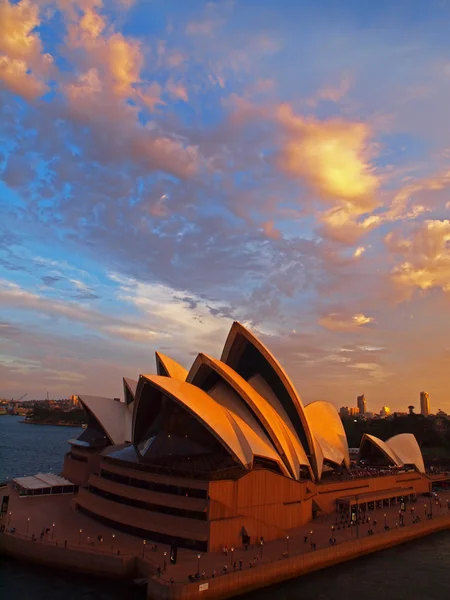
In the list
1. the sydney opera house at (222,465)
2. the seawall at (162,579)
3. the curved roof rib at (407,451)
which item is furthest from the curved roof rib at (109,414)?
the curved roof rib at (407,451)

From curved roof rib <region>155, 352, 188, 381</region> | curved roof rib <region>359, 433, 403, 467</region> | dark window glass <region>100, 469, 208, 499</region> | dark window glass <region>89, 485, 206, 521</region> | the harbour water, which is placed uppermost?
curved roof rib <region>155, 352, 188, 381</region>

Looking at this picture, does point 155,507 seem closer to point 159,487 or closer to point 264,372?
point 159,487

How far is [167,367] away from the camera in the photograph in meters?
42.7

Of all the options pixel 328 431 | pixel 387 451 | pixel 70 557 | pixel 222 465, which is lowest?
pixel 70 557

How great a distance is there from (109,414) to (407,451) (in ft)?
121

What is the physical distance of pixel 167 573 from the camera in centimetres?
2395

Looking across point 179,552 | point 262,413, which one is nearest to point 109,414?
point 262,413

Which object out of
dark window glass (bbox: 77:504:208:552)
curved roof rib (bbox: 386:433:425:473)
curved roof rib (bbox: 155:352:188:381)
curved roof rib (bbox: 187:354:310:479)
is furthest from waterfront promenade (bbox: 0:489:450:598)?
curved roof rib (bbox: 386:433:425:473)

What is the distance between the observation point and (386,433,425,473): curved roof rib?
56188mm

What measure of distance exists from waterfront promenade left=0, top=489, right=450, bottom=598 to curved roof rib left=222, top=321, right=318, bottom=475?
24.2 feet

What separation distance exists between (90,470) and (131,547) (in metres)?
21.8

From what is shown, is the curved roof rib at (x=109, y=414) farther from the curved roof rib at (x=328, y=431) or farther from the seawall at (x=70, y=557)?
the seawall at (x=70, y=557)

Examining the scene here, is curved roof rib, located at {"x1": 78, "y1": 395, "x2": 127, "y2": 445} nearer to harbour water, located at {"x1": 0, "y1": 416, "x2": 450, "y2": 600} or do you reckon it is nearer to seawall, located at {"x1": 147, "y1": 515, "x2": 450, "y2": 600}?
harbour water, located at {"x1": 0, "y1": 416, "x2": 450, "y2": 600}

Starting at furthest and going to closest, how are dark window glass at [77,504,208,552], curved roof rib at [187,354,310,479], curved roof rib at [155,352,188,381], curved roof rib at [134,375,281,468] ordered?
curved roof rib at [155,352,188,381], curved roof rib at [187,354,310,479], curved roof rib at [134,375,281,468], dark window glass at [77,504,208,552]
